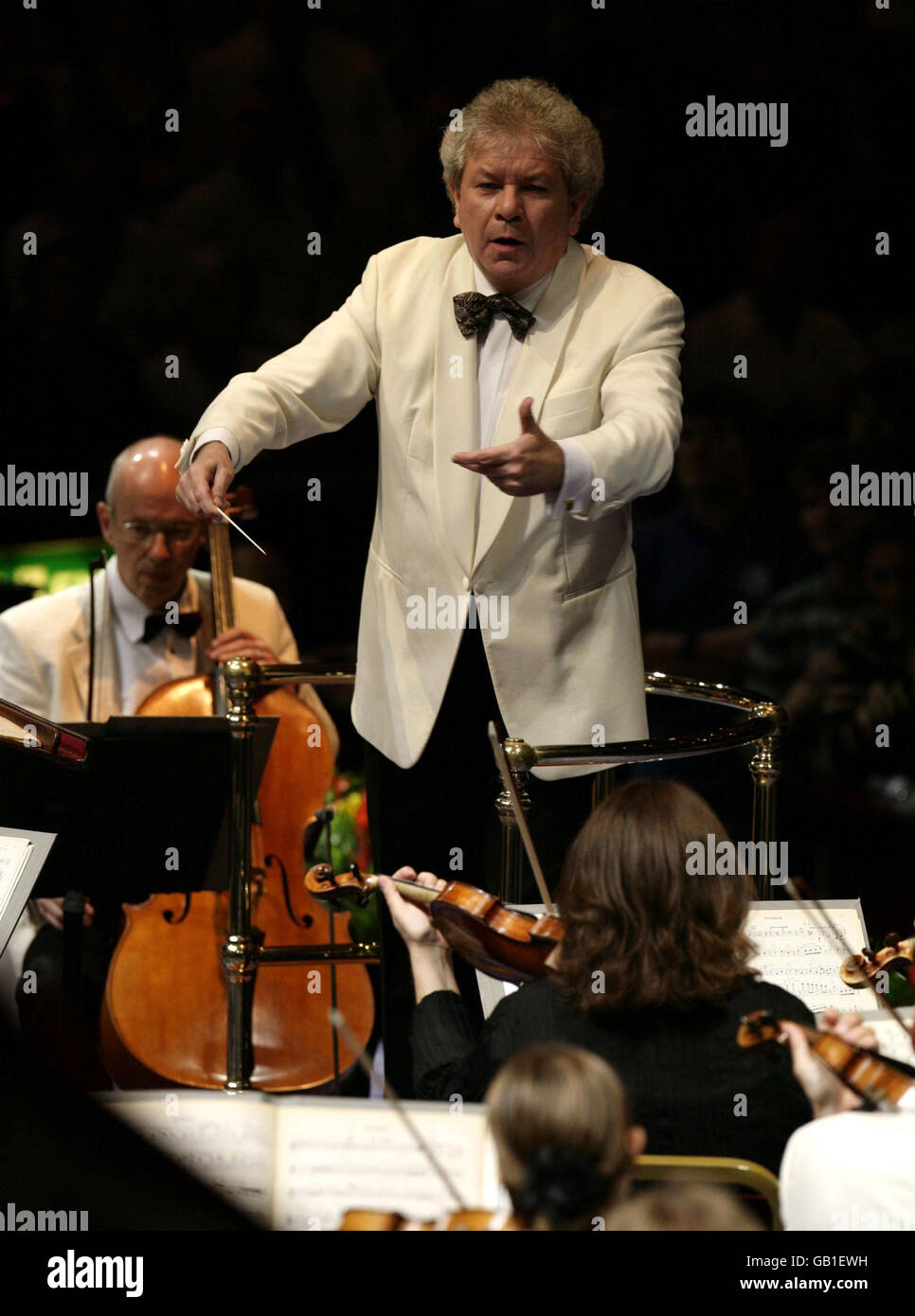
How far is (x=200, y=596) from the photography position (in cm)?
458

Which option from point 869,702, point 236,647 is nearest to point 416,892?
point 236,647

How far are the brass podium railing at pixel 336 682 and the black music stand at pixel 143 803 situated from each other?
0.08 meters

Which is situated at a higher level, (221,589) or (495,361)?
(495,361)

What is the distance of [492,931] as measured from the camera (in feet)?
7.94

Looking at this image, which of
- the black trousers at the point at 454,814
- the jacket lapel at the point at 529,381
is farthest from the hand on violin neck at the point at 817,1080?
the jacket lapel at the point at 529,381

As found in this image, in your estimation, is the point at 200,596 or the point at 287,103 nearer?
the point at 200,596

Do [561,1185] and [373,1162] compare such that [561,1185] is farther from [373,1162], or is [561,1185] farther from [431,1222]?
[373,1162]

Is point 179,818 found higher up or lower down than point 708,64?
lower down

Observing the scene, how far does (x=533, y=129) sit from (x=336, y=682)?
1.04 m

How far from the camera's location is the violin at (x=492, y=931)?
2408 millimetres

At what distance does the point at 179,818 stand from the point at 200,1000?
0.74 meters
